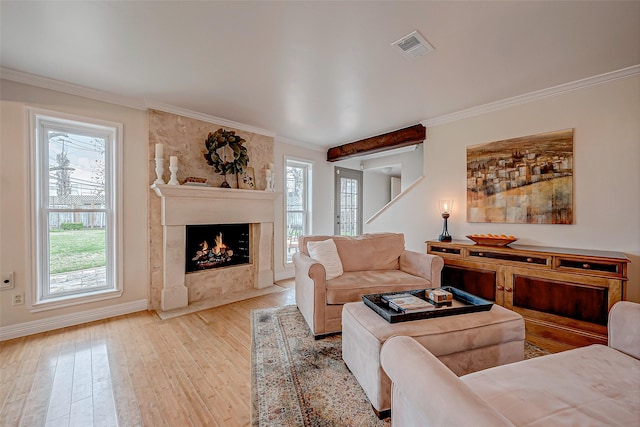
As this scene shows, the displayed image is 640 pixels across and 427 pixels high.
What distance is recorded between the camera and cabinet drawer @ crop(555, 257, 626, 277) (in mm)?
2090

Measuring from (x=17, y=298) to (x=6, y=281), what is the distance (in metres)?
0.18

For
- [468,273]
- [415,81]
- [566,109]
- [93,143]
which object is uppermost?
[415,81]

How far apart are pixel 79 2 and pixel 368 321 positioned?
2.67m

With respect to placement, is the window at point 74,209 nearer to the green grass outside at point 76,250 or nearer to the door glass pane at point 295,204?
the green grass outside at point 76,250

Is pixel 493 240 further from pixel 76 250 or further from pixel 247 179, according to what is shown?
pixel 76 250

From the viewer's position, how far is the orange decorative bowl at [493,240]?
9.19 feet

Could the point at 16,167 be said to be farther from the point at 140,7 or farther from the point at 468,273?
the point at 468,273

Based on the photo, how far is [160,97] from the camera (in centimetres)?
291

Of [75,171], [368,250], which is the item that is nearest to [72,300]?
[75,171]

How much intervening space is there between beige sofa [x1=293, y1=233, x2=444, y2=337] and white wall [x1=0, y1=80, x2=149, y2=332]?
195 centimetres

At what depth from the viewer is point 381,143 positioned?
4.20 metres

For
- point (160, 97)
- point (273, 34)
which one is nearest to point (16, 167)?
point (160, 97)

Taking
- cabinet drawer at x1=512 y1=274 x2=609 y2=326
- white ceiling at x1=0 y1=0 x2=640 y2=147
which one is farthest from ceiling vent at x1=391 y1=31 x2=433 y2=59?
cabinet drawer at x1=512 y1=274 x2=609 y2=326

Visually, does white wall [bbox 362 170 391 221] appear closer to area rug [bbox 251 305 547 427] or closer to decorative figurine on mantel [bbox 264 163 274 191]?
decorative figurine on mantel [bbox 264 163 274 191]
